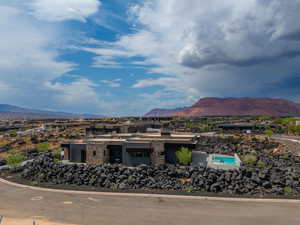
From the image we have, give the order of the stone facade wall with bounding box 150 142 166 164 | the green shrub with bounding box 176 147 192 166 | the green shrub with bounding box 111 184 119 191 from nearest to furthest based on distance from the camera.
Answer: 1. the green shrub with bounding box 111 184 119 191
2. the green shrub with bounding box 176 147 192 166
3. the stone facade wall with bounding box 150 142 166 164

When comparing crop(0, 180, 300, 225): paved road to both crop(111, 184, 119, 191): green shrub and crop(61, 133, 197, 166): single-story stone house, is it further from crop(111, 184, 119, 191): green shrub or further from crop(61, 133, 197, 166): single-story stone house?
crop(61, 133, 197, 166): single-story stone house

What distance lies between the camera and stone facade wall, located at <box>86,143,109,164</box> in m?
38.4

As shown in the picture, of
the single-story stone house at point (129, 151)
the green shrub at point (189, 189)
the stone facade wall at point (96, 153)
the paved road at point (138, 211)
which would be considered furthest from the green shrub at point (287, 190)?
the stone facade wall at point (96, 153)

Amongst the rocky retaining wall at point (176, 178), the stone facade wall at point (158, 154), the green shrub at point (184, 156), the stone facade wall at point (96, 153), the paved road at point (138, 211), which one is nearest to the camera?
the paved road at point (138, 211)

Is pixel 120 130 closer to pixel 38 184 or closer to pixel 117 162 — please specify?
pixel 117 162

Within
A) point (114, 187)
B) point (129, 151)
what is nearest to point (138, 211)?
point (114, 187)

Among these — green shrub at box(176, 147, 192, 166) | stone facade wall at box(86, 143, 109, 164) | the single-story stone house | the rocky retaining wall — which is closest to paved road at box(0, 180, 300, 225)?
the rocky retaining wall

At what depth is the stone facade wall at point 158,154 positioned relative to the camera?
37.0 metres

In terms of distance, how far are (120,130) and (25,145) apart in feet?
98.9

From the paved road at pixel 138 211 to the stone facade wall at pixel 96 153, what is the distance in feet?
46.5

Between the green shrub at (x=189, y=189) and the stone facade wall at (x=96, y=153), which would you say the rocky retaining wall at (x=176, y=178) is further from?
the stone facade wall at (x=96, y=153)

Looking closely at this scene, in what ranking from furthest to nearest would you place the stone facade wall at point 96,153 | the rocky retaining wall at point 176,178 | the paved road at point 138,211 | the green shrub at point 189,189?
the stone facade wall at point 96,153 < the rocky retaining wall at point 176,178 < the green shrub at point 189,189 < the paved road at point 138,211

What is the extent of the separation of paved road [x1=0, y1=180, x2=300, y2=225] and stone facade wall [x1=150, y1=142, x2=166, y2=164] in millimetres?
13965

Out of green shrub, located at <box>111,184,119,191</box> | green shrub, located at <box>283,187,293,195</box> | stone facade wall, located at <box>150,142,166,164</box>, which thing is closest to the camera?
green shrub, located at <box>283,187,293,195</box>
